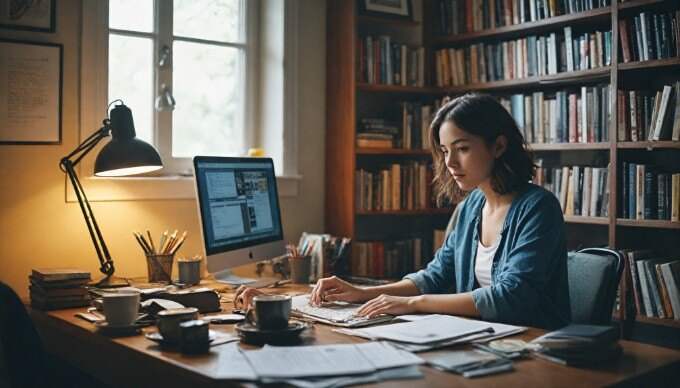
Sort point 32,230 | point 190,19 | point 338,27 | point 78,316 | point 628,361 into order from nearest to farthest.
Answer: point 628,361 → point 78,316 → point 32,230 → point 190,19 → point 338,27

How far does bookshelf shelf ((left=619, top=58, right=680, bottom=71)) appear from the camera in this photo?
295 cm

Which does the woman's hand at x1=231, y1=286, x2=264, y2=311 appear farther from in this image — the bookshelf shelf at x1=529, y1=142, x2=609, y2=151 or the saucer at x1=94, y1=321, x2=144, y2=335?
the bookshelf shelf at x1=529, y1=142, x2=609, y2=151

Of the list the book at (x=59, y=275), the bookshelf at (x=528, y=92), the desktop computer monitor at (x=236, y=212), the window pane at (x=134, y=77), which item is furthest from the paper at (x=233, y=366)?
the window pane at (x=134, y=77)

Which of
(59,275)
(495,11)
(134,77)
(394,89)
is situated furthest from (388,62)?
(59,275)

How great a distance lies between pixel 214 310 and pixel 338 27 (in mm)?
1915

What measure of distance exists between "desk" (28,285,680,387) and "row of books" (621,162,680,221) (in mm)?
1445

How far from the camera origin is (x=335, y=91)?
367cm

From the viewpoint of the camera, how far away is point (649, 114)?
3096mm

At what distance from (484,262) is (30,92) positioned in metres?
1.75

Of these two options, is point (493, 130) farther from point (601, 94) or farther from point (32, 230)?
point (32, 230)

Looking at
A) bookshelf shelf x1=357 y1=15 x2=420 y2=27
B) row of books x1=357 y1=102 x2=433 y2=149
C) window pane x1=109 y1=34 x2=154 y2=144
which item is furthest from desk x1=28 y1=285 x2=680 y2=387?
bookshelf shelf x1=357 y1=15 x2=420 y2=27

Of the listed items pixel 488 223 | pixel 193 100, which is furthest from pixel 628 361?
pixel 193 100

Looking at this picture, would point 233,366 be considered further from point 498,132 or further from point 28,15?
point 28,15

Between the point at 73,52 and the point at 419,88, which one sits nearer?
the point at 73,52
